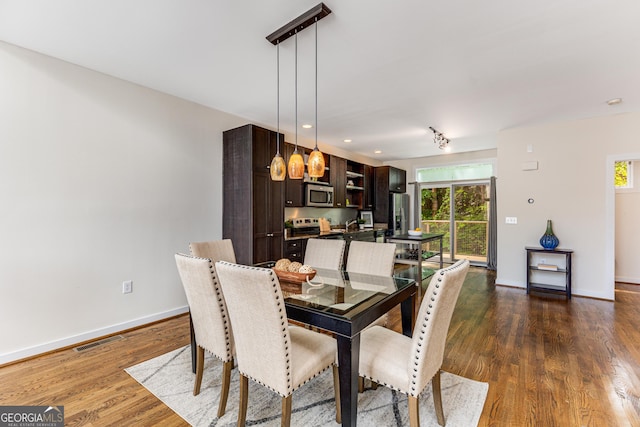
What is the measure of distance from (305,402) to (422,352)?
3.09 ft

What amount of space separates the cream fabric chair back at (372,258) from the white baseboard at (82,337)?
224 cm

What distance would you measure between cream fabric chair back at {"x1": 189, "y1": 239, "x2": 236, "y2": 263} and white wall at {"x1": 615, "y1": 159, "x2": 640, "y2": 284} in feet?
21.0

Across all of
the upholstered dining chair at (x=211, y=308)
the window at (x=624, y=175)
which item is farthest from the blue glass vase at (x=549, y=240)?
the upholstered dining chair at (x=211, y=308)

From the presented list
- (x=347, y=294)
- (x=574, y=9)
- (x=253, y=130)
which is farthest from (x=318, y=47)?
(x=347, y=294)

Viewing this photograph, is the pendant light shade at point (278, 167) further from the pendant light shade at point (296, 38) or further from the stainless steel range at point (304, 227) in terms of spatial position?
the stainless steel range at point (304, 227)

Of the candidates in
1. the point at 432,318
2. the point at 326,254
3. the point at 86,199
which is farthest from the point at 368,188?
the point at 432,318

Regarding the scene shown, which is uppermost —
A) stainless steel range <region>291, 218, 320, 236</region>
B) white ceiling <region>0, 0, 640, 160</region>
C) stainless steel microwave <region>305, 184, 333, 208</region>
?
white ceiling <region>0, 0, 640, 160</region>

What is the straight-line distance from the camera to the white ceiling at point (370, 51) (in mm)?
1931

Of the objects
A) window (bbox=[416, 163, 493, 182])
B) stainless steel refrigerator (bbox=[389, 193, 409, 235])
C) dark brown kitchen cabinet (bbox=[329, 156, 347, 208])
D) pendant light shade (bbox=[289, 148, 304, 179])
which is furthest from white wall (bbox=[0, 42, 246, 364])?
window (bbox=[416, 163, 493, 182])

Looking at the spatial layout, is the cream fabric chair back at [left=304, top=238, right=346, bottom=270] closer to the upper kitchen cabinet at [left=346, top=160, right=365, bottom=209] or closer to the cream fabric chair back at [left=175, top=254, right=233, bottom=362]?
the cream fabric chair back at [left=175, top=254, right=233, bottom=362]

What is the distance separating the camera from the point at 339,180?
572 cm

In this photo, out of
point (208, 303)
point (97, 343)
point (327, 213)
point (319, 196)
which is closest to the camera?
point (208, 303)

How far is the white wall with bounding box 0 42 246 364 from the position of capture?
7.82 feet

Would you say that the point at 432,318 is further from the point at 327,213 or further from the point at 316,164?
the point at 327,213
